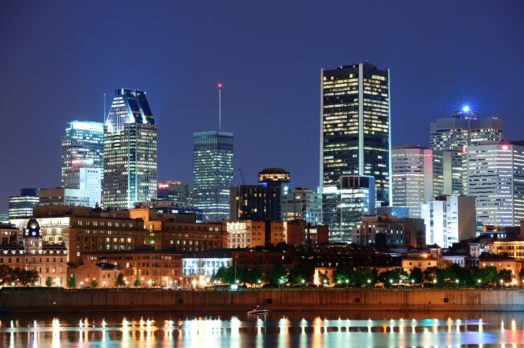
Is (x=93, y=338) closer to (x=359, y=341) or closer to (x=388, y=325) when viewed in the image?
(x=359, y=341)

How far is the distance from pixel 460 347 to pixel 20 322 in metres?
65.6

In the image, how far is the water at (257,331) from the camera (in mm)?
153250

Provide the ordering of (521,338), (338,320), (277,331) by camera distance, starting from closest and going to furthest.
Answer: (521,338) → (277,331) → (338,320)

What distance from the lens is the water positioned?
153250 mm

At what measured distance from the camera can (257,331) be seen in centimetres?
17062

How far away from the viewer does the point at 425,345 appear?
151 metres

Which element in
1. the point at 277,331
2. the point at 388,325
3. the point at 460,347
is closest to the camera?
the point at 460,347

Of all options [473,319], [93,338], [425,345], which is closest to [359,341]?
[425,345]

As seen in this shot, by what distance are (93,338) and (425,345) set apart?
124 ft

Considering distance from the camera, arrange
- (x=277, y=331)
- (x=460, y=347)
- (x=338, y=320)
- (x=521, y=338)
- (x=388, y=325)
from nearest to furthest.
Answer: (x=460, y=347), (x=521, y=338), (x=277, y=331), (x=388, y=325), (x=338, y=320)

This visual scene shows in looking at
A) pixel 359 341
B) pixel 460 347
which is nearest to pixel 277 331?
pixel 359 341

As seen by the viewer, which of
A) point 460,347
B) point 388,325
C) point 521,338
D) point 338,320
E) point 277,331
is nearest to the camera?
point 460,347

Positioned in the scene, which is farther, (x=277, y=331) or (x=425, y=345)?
(x=277, y=331)

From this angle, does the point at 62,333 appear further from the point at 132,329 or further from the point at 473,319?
the point at 473,319
